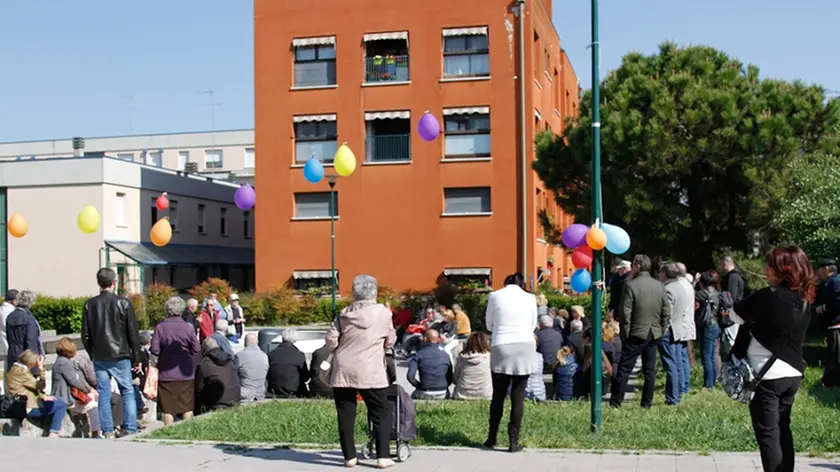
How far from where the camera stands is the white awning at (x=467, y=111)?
117 ft

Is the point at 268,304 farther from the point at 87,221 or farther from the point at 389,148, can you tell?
the point at 87,221

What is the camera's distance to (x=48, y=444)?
9.66m

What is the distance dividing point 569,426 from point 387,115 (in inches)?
1081

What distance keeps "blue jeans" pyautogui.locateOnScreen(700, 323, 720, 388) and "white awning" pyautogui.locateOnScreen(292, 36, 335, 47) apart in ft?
86.4

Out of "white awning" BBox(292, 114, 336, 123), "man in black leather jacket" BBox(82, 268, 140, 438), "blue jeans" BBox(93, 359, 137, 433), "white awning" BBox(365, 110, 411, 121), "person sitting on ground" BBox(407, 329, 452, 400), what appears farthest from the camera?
"white awning" BBox(292, 114, 336, 123)

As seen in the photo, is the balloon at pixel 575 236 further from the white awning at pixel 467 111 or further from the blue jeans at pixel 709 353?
the white awning at pixel 467 111

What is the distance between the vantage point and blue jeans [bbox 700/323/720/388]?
1314 centimetres

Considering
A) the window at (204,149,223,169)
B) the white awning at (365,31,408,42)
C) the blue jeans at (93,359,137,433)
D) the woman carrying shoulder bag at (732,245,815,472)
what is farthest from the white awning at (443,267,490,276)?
the window at (204,149,223,169)

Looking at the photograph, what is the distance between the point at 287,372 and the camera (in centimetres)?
1327

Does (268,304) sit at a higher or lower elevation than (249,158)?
lower

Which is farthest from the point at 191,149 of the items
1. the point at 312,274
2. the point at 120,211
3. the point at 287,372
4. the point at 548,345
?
the point at 287,372

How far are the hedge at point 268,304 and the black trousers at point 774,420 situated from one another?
24623 millimetres

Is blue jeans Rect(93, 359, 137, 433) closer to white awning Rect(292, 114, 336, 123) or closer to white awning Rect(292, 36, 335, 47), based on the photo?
white awning Rect(292, 114, 336, 123)

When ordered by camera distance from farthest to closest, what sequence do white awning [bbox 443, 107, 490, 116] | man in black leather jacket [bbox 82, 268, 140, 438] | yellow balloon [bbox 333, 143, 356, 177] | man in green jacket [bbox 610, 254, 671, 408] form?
1. white awning [bbox 443, 107, 490, 116]
2. yellow balloon [bbox 333, 143, 356, 177]
3. man in green jacket [bbox 610, 254, 671, 408]
4. man in black leather jacket [bbox 82, 268, 140, 438]
